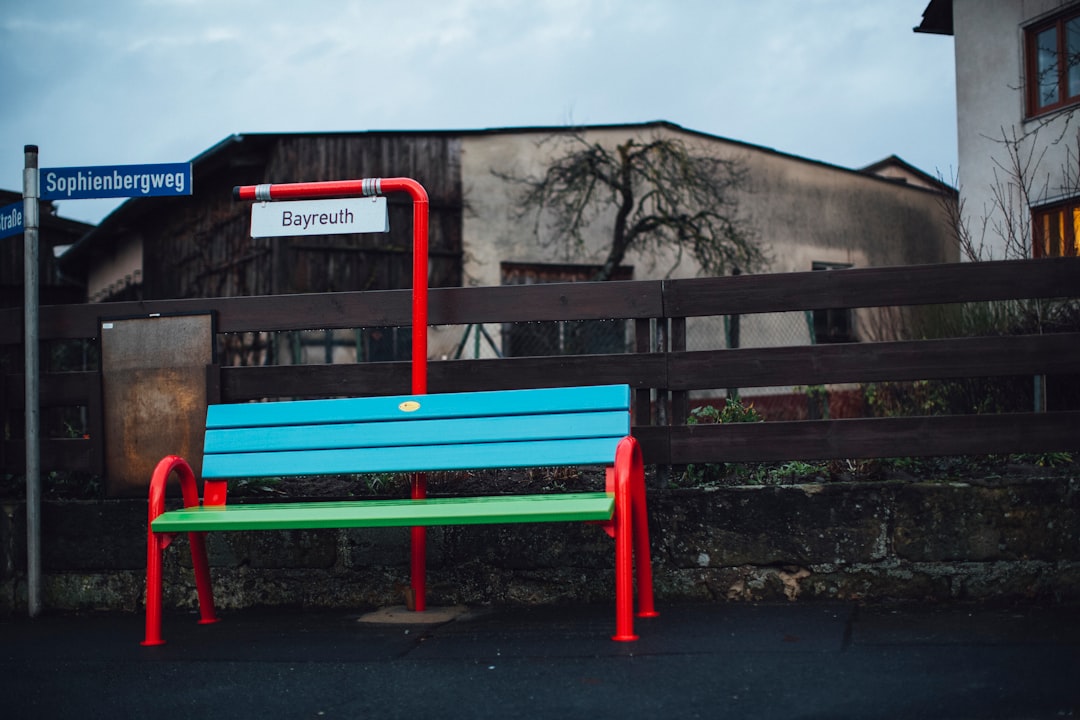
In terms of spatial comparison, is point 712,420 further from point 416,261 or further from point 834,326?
point 834,326

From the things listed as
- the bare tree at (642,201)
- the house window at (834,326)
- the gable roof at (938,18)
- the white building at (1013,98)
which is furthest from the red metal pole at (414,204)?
the house window at (834,326)

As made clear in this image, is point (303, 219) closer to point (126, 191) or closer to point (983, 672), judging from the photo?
point (126, 191)

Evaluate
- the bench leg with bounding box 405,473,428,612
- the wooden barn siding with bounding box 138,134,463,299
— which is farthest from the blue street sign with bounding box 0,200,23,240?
the wooden barn siding with bounding box 138,134,463,299

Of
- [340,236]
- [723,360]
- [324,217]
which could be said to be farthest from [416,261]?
[340,236]

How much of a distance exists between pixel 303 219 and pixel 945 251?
2145cm

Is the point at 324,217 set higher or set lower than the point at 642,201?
lower

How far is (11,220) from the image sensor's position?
5418 millimetres

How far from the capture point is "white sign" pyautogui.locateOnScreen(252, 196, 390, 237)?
485 cm

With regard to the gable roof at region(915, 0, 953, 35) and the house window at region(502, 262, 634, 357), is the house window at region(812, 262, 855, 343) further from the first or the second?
the gable roof at region(915, 0, 953, 35)

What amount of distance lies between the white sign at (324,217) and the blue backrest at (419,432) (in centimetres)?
80

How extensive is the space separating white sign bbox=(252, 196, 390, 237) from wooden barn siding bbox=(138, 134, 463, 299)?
1209cm

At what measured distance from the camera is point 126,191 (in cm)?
528

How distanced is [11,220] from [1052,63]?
12.9 metres

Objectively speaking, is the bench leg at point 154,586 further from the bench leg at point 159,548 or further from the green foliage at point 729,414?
the green foliage at point 729,414
